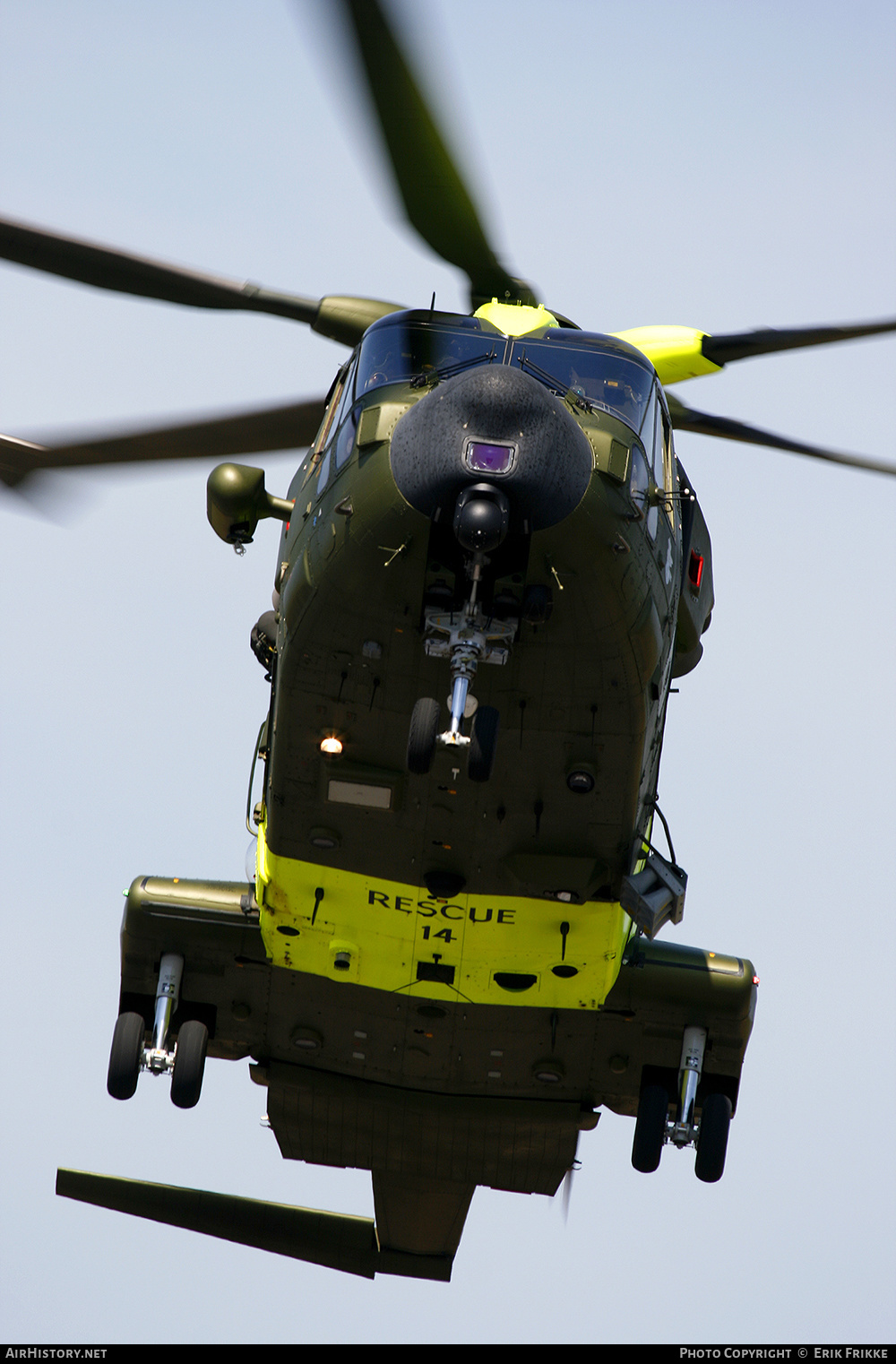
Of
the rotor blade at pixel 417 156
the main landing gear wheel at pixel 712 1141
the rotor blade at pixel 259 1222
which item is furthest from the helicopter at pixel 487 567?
the rotor blade at pixel 259 1222

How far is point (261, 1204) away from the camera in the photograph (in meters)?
18.3

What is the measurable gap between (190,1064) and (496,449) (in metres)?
7.31

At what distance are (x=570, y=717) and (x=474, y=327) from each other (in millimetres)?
3047

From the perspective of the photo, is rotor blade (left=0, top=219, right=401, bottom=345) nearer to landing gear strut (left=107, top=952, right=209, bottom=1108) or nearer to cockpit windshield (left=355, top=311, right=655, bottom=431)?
cockpit windshield (left=355, top=311, right=655, bottom=431)

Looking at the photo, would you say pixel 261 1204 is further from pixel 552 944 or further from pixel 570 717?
pixel 570 717

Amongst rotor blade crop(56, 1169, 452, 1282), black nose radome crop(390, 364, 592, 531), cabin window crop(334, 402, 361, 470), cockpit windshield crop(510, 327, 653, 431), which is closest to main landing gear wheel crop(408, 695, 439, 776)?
black nose radome crop(390, 364, 592, 531)

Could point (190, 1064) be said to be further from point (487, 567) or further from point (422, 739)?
point (487, 567)

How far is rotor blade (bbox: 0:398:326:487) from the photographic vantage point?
46.2ft

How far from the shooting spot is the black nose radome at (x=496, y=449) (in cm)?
1184

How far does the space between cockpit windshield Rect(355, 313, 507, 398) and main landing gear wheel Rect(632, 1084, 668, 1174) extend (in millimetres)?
7019

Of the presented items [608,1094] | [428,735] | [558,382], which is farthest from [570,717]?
[608,1094]

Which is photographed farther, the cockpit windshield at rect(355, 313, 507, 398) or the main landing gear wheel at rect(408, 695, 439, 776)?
the cockpit windshield at rect(355, 313, 507, 398)

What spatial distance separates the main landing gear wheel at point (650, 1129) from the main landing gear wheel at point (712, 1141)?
39 centimetres

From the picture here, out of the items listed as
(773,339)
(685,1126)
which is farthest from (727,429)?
(685,1126)
